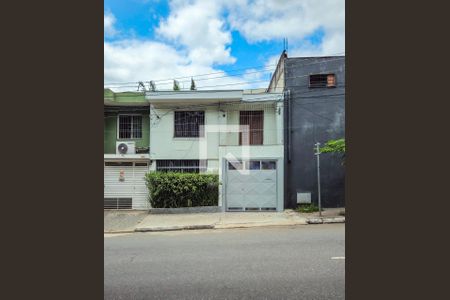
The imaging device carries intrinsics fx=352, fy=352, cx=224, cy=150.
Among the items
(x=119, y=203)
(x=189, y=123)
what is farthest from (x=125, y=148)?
(x=189, y=123)

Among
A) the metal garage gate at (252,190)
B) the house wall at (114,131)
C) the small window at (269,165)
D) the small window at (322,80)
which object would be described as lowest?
the metal garage gate at (252,190)

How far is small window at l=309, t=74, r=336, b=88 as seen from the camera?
1562 centimetres

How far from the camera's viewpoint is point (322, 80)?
15.7 m

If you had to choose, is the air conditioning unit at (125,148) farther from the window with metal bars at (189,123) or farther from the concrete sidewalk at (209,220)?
the concrete sidewalk at (209,220)

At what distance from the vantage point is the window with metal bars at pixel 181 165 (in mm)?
16250

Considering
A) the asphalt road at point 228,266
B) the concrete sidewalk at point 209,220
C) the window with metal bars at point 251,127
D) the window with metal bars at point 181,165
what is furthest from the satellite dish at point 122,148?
the asphalt road at point 228,266

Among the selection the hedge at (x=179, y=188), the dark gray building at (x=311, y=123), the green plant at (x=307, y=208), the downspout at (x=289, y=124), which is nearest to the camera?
the green plant at (x=307, y=208)

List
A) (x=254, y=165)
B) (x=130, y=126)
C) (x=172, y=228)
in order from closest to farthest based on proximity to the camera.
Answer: (x=172, y=228)
(x=254, y=165)
(x=130, y=126)

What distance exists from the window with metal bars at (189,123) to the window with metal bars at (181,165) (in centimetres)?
122

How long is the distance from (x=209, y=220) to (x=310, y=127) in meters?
6.36

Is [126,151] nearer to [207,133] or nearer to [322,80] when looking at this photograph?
[207,133]

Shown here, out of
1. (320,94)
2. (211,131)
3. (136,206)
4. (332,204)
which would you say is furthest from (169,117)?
(332,204)

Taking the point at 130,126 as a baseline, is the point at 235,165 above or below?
below

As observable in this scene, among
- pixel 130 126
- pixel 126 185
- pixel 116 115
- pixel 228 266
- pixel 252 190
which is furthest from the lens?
pixel 130 126
